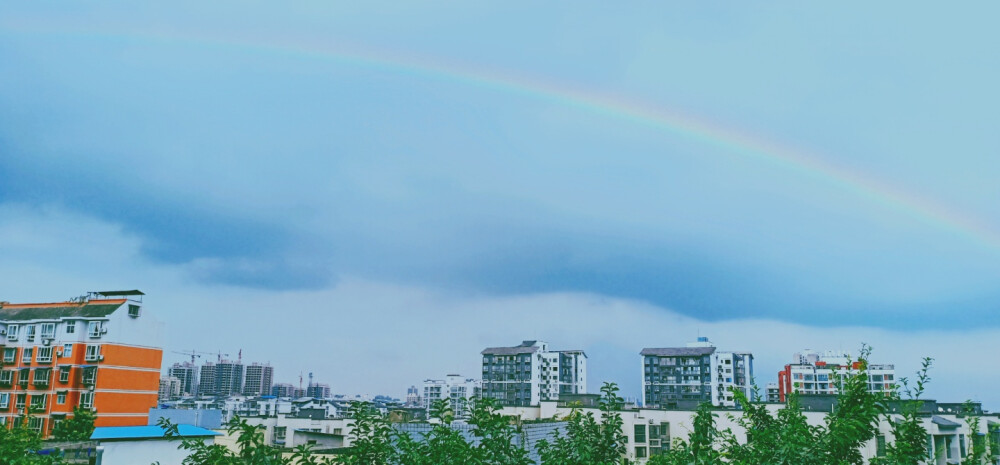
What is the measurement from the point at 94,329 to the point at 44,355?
4410mm

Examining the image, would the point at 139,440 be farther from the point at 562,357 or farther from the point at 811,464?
the point at 562,357

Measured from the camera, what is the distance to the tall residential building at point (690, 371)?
10169 cm

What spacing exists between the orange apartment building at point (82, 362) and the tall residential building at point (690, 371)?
232ft

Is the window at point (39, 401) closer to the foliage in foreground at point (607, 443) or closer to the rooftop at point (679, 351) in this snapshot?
the foliage in foreground at point (607, 443)

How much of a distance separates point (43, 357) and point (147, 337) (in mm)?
6729

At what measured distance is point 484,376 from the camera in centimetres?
11388

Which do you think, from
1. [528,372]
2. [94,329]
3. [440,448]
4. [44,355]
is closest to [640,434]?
[440,448]

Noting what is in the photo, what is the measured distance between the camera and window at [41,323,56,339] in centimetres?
4843

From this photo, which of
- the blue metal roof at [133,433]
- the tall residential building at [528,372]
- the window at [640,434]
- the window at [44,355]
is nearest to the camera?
Answer: the blue metal roof at [133,433]

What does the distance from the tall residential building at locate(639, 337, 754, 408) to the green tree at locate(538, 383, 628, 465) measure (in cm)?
9529

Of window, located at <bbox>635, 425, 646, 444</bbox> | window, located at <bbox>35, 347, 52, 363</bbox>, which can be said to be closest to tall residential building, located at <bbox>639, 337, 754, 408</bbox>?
window, located at <bbox>635, 425, 646, 444</bbox>

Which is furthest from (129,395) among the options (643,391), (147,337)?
(643,391)

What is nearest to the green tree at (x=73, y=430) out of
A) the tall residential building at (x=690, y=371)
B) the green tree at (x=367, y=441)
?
the green tree at (x=367, y=441)

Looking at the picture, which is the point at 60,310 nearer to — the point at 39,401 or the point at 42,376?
the point at 42,376
